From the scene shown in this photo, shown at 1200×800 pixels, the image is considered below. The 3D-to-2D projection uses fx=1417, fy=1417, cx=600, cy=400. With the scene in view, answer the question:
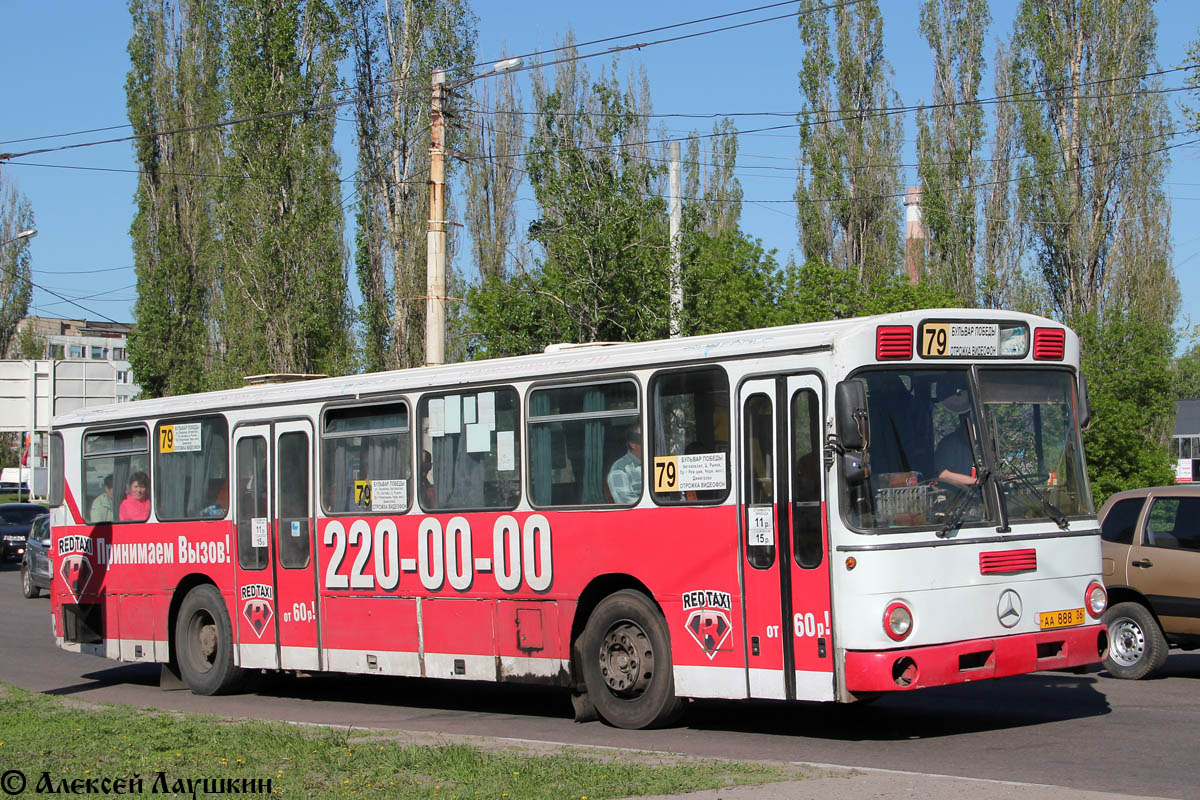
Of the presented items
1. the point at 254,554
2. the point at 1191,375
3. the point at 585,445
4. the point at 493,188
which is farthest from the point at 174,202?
the point at 1191,375

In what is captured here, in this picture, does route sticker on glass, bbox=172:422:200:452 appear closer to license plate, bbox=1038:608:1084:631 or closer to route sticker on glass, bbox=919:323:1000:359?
route sticker on glass, bbox=919:323:1000:359

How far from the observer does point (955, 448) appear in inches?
392

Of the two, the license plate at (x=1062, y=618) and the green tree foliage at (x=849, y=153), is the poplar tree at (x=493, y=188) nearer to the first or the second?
the green tree foliage at (x=849, y=153)

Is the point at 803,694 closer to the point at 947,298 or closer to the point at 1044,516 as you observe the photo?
the point at 1044,516

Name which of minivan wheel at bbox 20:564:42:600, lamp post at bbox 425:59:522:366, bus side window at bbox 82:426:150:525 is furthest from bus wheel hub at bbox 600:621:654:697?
minivan wheel at bbox 20:564:42:600

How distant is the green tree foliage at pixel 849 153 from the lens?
42938 millimetres

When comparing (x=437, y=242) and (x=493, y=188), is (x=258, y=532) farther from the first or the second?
(x=493, y=188)

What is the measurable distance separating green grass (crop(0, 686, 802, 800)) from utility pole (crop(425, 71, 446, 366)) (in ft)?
29.4

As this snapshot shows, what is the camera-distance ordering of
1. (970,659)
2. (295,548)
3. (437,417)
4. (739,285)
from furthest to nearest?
(739,285) < (295,548) < (437,417) < (970,659)

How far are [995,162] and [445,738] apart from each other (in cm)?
3681

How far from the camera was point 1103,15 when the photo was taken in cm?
4069

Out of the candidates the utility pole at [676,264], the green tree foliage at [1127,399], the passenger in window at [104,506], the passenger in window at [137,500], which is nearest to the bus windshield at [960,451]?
the passenger in window at [137,500]

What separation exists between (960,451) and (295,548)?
7.26 meters

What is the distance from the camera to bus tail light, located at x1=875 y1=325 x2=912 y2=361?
388 inches
